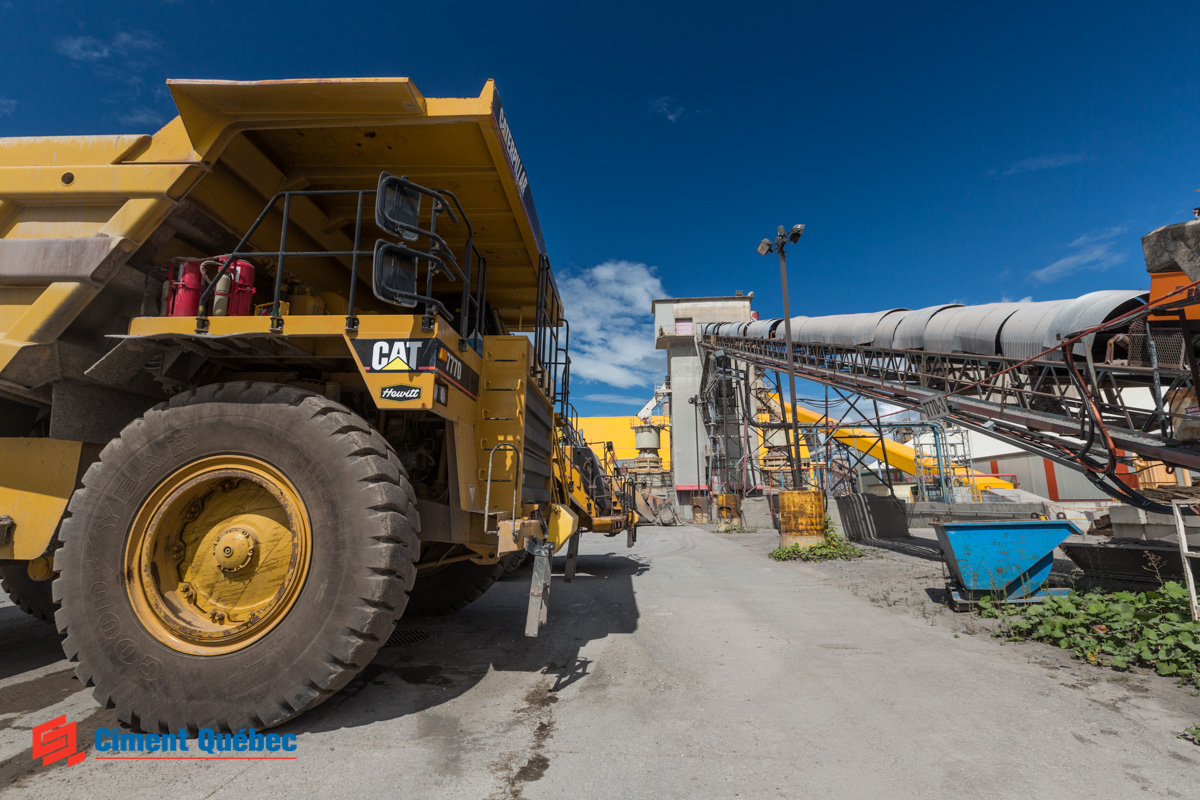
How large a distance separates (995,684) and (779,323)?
2032 cm

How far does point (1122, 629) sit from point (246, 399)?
670 cm

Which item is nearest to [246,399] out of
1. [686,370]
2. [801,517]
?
[801,517]

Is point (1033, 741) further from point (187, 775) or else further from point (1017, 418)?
point (1017, 418)

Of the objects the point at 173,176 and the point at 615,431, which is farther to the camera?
the point at 615,431

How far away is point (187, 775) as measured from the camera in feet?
8.07

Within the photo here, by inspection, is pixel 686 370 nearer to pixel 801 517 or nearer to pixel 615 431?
pixel 615 431

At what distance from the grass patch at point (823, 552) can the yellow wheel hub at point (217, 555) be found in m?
10.8

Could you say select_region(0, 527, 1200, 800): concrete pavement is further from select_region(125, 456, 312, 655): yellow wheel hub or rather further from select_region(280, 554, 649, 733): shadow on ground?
select_region(125, 456, 312, 655): yellow wheel hub

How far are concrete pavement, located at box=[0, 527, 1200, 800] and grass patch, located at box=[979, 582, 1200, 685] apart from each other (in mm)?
381

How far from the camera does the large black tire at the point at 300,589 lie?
2.75m

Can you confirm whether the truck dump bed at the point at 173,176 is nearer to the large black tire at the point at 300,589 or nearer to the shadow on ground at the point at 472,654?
the large black tire at the point at 300,589

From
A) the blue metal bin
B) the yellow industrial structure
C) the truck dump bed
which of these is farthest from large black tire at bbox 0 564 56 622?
the yellow industrial structure

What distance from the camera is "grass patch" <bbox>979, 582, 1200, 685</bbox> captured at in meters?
3.97

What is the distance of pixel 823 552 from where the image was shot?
1181 cm
